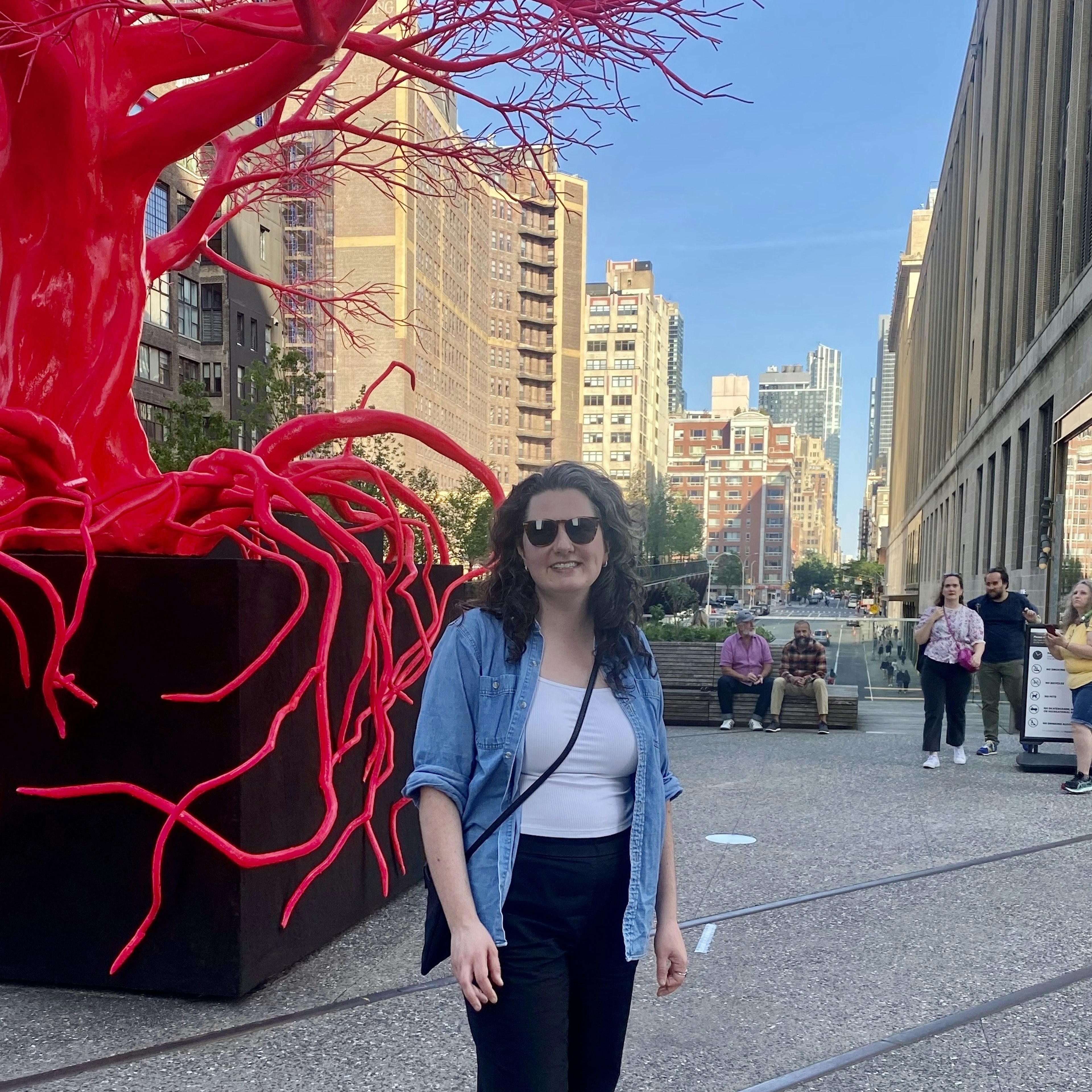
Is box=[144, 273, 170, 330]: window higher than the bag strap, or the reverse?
box=[144, 273, 170, 330]: window

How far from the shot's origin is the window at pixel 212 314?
41.6 meters

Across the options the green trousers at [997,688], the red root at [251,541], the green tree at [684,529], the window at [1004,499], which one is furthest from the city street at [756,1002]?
the green tree at [684,529]

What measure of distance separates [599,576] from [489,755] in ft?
1.58

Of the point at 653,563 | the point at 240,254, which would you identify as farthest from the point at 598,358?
the point at 240,254

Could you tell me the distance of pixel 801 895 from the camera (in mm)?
5270

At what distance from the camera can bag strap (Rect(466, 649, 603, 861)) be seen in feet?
6.88

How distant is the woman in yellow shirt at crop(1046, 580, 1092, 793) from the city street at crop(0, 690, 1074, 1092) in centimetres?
166

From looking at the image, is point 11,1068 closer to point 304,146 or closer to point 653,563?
point 304,146

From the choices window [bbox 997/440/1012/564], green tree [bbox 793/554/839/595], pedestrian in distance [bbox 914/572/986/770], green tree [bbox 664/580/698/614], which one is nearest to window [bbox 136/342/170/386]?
green tree [bbox 664/580/698/614]

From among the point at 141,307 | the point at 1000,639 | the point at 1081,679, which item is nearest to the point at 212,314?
the point at 1000,639

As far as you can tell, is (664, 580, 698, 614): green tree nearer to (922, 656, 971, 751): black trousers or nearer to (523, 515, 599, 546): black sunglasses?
(922, 656, 971, 751): black trousers

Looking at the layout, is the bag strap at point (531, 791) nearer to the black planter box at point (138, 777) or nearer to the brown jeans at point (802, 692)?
the black planter box at point (138, 777)

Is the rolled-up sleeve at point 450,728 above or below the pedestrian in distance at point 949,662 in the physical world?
above

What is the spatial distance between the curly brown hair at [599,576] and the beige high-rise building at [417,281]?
61.5m
